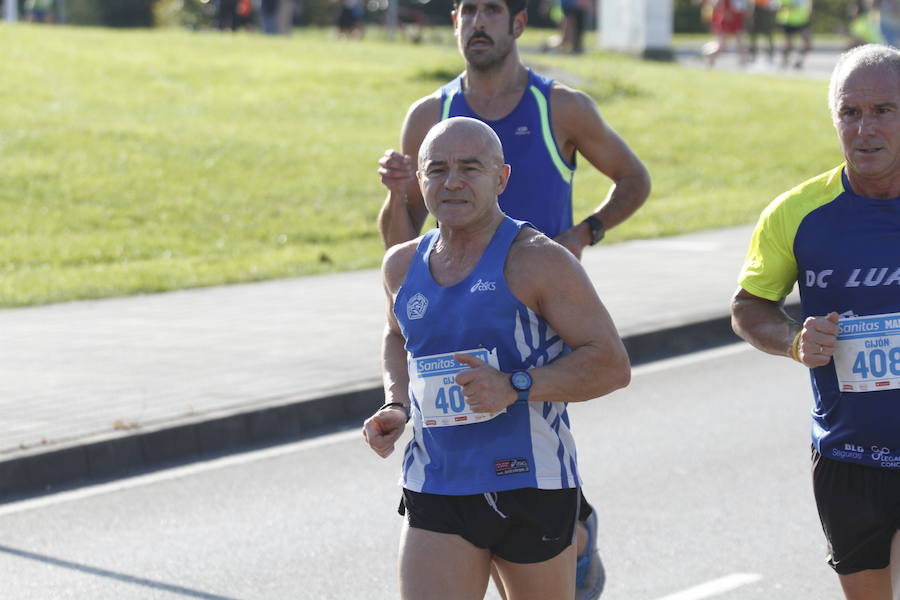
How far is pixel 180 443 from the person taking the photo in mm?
8445

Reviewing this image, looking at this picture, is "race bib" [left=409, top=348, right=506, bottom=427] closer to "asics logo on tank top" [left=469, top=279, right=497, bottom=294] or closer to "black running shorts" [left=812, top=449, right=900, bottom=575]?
"asics logo on tank top" [left=469, top=279, right=497, bottom=294]

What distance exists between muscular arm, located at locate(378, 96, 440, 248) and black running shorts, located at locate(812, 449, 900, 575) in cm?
179

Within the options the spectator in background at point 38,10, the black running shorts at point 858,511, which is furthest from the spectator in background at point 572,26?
the black running shorts at point 858,511

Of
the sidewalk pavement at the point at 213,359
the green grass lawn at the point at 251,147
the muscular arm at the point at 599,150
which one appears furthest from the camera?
the green grass lawn at the point at 251,147

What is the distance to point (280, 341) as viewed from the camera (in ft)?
35.8

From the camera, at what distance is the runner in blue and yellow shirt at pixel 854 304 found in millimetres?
4133

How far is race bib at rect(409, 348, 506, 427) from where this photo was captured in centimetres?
412

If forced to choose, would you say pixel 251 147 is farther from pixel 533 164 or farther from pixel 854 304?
pixel 854 304

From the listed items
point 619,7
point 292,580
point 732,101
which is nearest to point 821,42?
point 619,7

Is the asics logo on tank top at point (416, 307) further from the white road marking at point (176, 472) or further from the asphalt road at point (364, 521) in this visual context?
the white road marking at point (176, 472)

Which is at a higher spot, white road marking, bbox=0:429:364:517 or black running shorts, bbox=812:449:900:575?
black running shorts, bbox=812:449:900:575

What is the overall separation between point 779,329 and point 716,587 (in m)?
2.14

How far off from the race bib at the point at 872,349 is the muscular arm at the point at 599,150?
4.94 ft

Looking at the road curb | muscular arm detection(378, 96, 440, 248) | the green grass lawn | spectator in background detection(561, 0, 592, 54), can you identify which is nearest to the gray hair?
muscular arm detection(378, 96, 440, 248)
